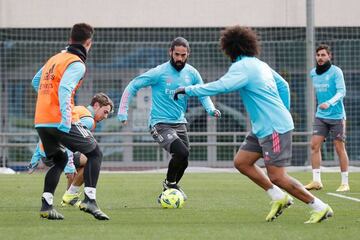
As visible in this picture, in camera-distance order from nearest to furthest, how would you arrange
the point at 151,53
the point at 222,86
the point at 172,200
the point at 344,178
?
the point at 222,86
the point at 172,200
the point at 344,178
the point at 151,53

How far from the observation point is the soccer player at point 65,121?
32.2 feet

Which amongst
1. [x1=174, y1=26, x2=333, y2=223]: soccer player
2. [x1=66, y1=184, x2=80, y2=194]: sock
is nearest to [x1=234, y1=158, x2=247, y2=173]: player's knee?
[x1=174, y1=26, x2=333, y2=223]: soccer player

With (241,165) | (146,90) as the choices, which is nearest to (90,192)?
(241,165)

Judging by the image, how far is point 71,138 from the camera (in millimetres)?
9922

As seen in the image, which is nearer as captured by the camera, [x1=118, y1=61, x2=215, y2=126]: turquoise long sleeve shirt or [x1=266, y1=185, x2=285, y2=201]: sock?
[x1=266, y1=185, x2=285, y2=201]: sock

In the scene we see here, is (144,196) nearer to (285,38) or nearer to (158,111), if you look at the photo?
(158,111)

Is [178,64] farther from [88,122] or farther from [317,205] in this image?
[317,205]

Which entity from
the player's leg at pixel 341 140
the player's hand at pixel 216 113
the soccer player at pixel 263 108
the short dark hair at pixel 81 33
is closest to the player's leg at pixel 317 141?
the player's leg at pixel 341 140

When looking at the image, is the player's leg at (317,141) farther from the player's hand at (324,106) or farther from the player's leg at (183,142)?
the player's leg at (183,142)

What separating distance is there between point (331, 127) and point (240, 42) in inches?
237

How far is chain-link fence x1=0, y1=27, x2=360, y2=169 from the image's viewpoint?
78.8 ft

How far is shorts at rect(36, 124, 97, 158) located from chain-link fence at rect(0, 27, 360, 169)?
13.6m
